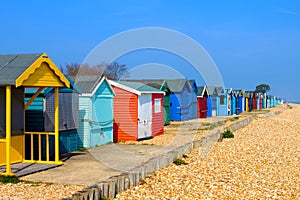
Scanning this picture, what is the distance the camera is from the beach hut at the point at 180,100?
33938mm

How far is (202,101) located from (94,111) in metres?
24.3

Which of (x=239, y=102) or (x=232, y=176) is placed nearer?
(x=232, y=176)

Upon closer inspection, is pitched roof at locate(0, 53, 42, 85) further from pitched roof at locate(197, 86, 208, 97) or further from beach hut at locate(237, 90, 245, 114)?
beach hut at locate(237, 90, 245, 114)

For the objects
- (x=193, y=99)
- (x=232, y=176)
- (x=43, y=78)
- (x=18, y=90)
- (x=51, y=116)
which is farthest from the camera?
(x=193, y=99)

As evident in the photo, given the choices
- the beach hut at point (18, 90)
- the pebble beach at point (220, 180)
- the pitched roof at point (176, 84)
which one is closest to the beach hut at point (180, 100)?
the pitched roof at point (176, 84)

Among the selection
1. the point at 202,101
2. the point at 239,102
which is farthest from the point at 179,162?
the point at 239,102

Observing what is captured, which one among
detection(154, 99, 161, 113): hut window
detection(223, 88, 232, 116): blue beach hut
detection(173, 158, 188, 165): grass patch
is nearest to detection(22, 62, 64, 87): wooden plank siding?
detection(173, 158, 188, 165): grass patch

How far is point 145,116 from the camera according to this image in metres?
20.7

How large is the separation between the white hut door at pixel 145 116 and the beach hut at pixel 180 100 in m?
12.7

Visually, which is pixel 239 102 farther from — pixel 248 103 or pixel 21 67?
pixel 21 67

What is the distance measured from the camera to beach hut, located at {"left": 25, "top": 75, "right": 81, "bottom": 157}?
13711mm

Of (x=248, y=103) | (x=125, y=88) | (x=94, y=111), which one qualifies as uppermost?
(x=125, y=88)

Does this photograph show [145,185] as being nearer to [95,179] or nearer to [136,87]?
[95,179]

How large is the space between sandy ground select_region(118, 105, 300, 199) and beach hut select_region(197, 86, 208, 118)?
843 inches
